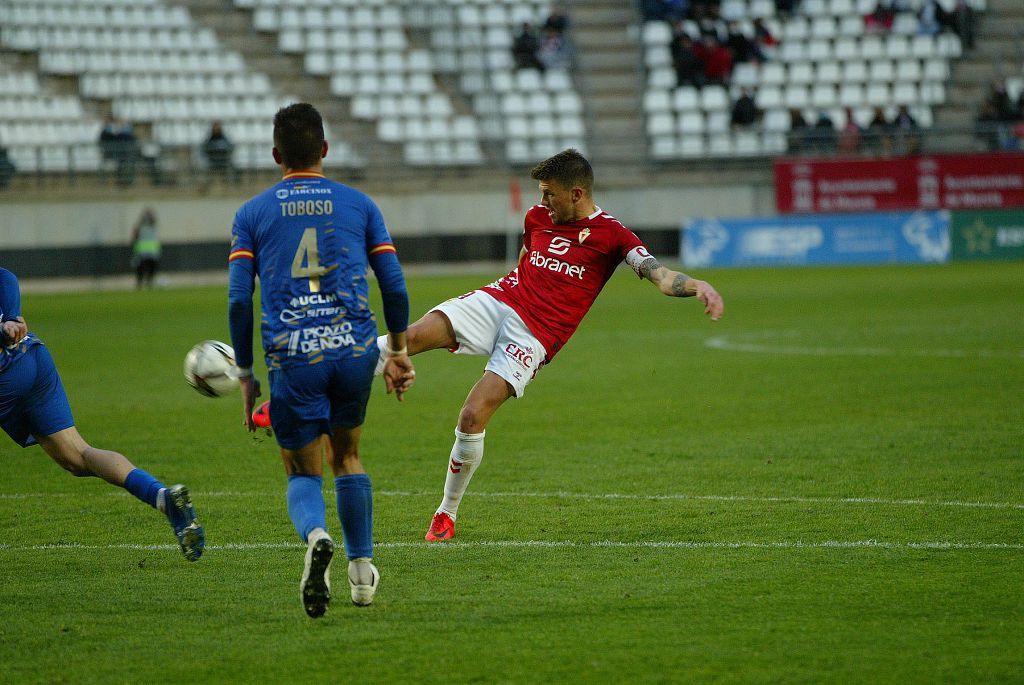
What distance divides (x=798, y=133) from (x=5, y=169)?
18.9 meters

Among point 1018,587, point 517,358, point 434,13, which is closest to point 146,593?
point 517,358

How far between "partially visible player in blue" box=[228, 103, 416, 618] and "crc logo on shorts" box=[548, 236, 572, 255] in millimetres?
2245

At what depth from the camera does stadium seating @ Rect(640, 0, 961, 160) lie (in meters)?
34.8

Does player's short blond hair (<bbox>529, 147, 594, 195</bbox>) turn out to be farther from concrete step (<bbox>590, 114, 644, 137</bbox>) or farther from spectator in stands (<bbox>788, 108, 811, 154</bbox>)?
concrete step (<bbox>590, 114, 644, 137</bbox>)

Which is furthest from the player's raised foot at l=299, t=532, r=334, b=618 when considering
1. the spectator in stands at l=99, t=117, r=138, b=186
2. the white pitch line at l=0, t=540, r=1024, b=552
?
the spectator in stands at l=99, t=117, r=138, b=186

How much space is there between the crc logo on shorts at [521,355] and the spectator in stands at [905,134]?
1104 inches

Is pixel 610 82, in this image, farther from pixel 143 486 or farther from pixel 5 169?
pixel 143 486

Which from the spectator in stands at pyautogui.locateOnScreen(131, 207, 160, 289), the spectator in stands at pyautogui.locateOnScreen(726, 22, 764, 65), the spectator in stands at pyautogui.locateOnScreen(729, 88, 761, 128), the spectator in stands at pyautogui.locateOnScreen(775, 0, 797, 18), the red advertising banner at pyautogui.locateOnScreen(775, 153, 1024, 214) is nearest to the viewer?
the spectator in stands at pyautogui.locateOnScreen(131, 207, 160, 289)

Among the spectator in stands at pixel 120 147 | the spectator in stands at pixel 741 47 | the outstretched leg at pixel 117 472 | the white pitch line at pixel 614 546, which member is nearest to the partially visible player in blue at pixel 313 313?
the outstretched leg at pixel 117 472

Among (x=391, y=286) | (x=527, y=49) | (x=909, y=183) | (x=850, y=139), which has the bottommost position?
(x=909, y=183)

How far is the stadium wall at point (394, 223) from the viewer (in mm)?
29408

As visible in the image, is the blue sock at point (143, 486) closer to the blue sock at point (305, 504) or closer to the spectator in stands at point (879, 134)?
the blue sock at point (305, 504)

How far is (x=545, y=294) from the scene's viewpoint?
24.4 feet

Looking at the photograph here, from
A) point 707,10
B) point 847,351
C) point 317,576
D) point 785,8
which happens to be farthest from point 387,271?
point 785,8
